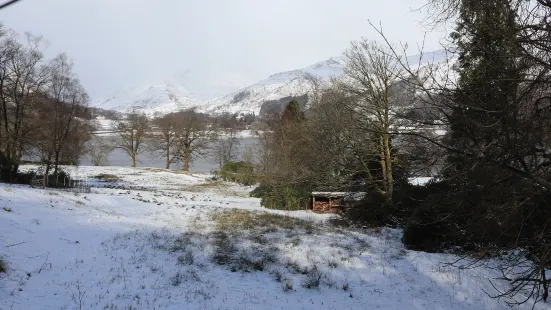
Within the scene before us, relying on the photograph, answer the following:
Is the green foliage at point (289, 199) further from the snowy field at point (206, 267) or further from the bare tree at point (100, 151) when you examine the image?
the bare tree at point (100, 151)

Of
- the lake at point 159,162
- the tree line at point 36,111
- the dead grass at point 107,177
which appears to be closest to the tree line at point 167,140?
the lake at point 159,162

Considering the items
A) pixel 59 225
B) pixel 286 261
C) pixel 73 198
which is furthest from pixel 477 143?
pixel 73 198

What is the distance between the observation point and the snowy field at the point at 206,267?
21.5 ft

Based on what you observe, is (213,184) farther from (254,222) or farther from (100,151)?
(100,151)

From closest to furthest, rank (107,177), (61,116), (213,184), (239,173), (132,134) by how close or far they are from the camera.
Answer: (61,116) → (213,184) → (239,173) → (107,177) → (132,134)

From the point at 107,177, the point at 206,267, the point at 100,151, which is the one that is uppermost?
the point at 100,151

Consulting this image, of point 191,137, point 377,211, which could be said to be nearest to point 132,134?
point 191,137

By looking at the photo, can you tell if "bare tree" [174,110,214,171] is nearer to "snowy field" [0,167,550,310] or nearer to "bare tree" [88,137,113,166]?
"bare tree" [88,137,113,166]

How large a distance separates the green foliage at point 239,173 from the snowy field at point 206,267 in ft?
64.2

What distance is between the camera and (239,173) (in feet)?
112

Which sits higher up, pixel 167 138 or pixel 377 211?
pixel 167 138

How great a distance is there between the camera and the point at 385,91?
45.7 ft

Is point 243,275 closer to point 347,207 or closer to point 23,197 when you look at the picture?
point 23,197

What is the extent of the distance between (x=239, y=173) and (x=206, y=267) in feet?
84.7
